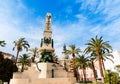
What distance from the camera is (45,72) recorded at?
2820 centimetres

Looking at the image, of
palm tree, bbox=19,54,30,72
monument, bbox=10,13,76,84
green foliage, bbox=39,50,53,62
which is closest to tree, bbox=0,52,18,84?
palm tree, bbox=19,54,30,72

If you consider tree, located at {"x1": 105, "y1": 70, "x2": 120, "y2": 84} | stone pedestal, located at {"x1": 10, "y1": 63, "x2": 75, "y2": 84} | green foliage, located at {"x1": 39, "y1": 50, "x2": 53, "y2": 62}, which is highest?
green foliage, located at {"x1": 39, "y1": 50, "x2": 53, "y2": 62}

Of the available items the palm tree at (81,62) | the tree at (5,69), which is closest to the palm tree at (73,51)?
the palm tree at (81,62)

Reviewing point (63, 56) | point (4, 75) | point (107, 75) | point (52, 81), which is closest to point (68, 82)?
point (52, 81)

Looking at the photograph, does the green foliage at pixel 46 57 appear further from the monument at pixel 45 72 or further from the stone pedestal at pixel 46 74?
the stone pedestal at pixel 46 74

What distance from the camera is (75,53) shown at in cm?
5309

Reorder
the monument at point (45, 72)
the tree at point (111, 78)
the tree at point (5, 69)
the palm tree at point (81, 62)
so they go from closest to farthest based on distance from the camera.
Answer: the monument at point (45, 72), the tree at point (111, 78), the tree at point (5, 69), the palm tree at point (81, 62)

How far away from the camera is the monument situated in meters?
25.6

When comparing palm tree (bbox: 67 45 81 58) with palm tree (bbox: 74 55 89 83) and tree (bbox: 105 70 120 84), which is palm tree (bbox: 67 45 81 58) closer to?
palm tree (bbox: 74 55 89 83)

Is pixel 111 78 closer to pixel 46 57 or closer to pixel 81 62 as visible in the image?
pixel 46 57

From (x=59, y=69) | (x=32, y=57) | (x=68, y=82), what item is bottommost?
(x=68, y=82)

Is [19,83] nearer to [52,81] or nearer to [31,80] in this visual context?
[31,80]

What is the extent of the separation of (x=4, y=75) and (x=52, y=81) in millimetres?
22681

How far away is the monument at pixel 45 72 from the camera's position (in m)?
25.6
